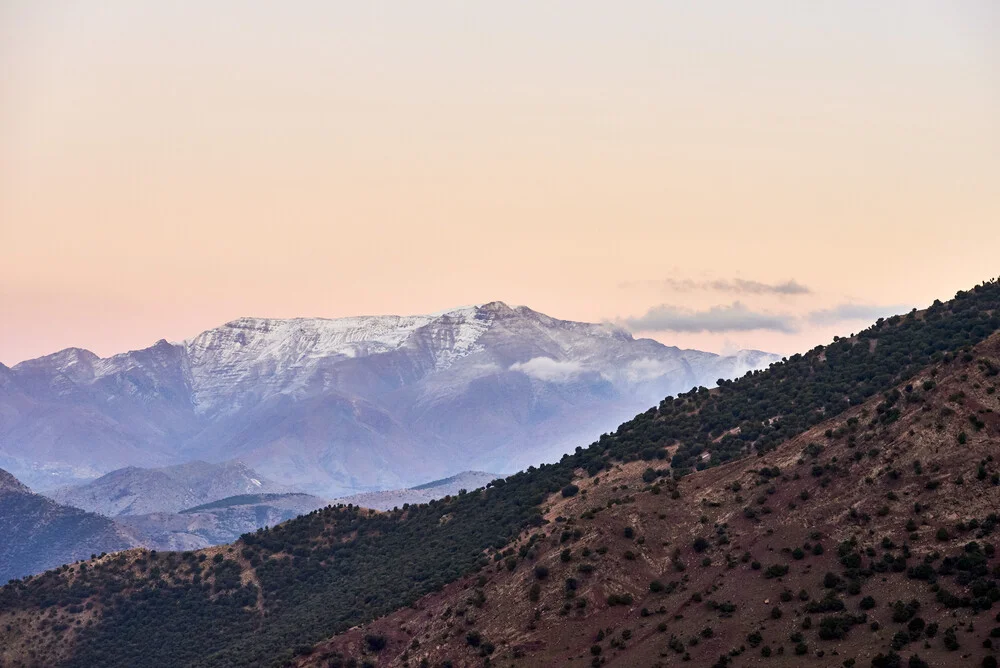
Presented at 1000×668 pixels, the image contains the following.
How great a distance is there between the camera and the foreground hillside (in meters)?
122

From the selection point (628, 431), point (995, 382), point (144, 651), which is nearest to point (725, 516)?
point (995, 382)

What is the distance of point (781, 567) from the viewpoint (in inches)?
4751

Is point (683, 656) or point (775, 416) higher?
point (775, 416)

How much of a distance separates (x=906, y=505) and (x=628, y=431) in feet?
245

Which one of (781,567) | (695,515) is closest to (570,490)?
(695,515)

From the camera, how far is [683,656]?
11162 cm

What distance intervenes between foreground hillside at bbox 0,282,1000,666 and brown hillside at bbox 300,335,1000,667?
0.98 ft

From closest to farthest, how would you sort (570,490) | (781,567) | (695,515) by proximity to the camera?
1. (781,567)
2. (695,515)
3. (570,490)

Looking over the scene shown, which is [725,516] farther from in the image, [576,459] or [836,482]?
[576,459]

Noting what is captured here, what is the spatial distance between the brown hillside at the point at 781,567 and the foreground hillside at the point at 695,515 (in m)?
0.30

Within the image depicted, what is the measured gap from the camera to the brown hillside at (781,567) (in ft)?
345

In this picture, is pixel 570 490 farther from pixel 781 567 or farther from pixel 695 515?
pixel 781 567

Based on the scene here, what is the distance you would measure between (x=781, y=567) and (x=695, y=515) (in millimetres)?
20722

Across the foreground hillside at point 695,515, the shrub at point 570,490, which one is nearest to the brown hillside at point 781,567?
the foreground hillside at point 695,515
